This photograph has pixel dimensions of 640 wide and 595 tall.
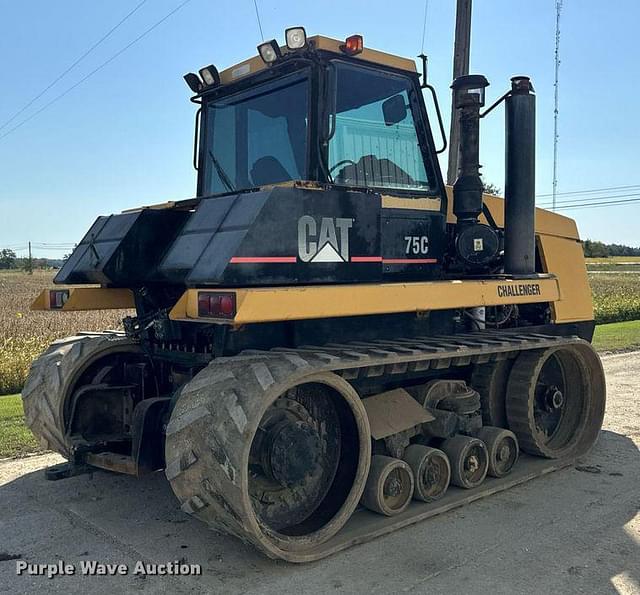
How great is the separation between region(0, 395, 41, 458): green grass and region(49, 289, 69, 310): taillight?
1717 millimetres

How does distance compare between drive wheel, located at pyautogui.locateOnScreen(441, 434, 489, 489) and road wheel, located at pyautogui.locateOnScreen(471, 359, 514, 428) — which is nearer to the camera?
drive wheel, located at pyautogui.locateOnScreen(441, 434, 489, 489)

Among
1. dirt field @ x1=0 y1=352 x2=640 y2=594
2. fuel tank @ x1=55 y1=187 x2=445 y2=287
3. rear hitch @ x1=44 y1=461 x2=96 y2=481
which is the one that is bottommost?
dirt field @ x1=0 y1=352 x2=640 y2=594

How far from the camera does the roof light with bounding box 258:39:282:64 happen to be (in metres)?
4.74

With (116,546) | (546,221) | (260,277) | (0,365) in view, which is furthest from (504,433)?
(0,365)

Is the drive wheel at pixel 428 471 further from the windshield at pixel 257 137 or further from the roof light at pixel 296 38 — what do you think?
the roof light at pixel 296 38

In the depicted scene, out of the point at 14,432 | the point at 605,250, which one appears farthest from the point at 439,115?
the point at 605,250

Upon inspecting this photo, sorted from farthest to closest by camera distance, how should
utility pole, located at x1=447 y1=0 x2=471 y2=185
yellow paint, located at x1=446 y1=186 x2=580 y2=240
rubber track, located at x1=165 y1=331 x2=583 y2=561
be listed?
utility pole, located at x1=447 y1=0 x2=471 y2=185
yellow paint, located at x1=446 y1=186 x2=580 y2=240
rubber track, located at x1=165 y1=331 x2=583 y2=561

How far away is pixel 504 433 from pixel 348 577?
2.26m

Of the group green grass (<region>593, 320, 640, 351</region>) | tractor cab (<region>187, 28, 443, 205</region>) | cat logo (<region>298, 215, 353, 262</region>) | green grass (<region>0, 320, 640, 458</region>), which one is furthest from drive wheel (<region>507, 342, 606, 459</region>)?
green grass (<region>593, 320, 640, 351</region>)

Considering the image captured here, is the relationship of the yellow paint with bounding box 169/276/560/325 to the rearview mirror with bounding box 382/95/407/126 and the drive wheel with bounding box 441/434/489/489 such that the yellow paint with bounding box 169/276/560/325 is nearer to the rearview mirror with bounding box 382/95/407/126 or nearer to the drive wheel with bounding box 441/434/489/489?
the drive wheel with bounding box 441/434/489/489

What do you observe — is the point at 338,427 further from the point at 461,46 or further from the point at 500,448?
the point at 461,46

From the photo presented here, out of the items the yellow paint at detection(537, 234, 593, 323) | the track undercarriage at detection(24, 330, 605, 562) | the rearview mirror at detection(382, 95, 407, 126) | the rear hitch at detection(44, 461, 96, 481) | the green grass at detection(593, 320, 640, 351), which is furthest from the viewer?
the green grass at detection(593, 320, 640, 351)

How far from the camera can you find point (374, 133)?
513cm

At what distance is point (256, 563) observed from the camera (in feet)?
13.7
